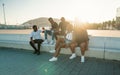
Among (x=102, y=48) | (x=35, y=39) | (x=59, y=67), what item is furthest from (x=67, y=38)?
(x=59, y=67)

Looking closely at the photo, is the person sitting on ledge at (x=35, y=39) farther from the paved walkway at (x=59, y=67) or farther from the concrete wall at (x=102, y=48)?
the paved walkway at (x=59, y=67)

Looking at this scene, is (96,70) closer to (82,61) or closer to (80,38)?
(82,61)

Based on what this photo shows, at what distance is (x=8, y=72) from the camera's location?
17.8ft

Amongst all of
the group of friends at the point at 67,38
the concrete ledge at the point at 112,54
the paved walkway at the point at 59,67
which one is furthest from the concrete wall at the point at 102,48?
the group of friends at the point at 67,38

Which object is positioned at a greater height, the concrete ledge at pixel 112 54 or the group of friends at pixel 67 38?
the group of friends at pixel 67 38

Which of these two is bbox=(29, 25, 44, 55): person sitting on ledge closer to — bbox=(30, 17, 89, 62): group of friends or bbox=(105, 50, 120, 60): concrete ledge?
bbox=(30, 17, 89, 62): group of friends

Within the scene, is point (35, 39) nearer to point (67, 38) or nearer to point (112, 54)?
point (67, 38)

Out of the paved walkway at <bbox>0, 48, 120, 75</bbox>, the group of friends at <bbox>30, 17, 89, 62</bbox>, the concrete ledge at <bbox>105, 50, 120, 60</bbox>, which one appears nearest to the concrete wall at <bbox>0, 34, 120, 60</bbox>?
the concrete ledge at <bbox>105, 50, 120, 60</bbox>

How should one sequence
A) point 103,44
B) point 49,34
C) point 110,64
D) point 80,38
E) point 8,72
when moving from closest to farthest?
point 8,72 < point 110,64 < point 80,38 < point 103,44 < point 49,34

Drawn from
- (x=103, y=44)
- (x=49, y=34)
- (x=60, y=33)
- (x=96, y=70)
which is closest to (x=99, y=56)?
(x=103, y=44)

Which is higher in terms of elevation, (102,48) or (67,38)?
(67,38)

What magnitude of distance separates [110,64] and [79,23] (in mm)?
2021

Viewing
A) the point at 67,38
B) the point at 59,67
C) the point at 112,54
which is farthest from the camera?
the point at 67,38

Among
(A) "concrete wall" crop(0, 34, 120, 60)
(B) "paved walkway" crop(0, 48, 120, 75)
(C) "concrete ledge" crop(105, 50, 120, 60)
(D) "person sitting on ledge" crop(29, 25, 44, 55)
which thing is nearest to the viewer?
(B) "paved walkway" crop(0, 48, 120, 75)
